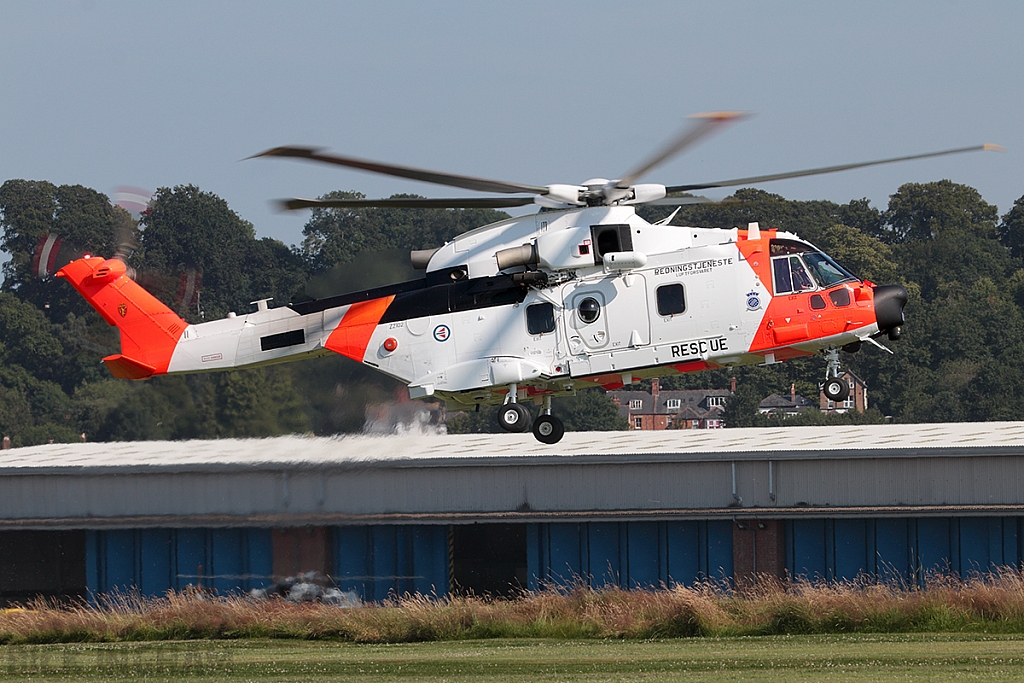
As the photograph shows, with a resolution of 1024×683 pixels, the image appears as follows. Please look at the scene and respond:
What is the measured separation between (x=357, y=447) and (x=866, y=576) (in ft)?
41.7

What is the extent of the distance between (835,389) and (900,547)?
9.27 metres

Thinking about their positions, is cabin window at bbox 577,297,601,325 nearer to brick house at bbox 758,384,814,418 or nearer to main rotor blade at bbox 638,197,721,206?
main rotor blade at bbox 638,197,721,206

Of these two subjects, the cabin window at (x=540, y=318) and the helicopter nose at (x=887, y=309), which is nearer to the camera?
the helicopter nose at (x=887, y=309)

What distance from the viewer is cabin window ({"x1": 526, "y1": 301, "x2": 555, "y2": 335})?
27562 mm

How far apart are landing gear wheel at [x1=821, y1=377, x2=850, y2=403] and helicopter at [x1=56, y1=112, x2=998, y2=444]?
0.04 meters

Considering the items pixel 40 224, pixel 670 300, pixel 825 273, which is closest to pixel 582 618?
pixel 670 300

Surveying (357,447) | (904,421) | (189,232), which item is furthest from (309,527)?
(904,421)

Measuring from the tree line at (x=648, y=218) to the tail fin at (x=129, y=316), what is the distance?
9.82 m

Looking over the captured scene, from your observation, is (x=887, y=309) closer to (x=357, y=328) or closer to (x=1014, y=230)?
(x=357, y=328)

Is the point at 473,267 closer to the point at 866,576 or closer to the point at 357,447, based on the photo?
the point at 357,447

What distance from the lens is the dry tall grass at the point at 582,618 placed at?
→ 90.2 ft


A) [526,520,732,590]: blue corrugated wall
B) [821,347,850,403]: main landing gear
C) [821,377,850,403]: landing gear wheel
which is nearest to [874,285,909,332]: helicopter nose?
[821,347,850,403]: main landing gear

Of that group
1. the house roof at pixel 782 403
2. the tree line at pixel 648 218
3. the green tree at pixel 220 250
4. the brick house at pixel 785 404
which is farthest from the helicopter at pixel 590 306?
the house roof at pixel 782 403

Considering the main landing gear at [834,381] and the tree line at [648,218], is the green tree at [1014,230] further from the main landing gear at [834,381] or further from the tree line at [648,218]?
the main landing gear at [834,381]
